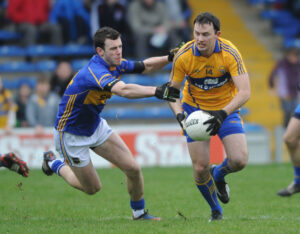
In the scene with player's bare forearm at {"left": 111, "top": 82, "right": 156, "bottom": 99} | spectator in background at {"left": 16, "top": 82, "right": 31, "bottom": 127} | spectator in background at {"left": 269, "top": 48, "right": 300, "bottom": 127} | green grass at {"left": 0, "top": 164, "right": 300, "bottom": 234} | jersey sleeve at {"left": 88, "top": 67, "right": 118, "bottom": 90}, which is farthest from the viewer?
spectator in background at {"left": 269, "top": 48, "right": 300, "bottom": 127}

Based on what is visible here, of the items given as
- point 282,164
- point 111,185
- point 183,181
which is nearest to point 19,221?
point 111,185

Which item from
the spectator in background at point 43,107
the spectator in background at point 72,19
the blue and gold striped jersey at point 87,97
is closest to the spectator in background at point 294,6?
the spectator in background at point 72,19

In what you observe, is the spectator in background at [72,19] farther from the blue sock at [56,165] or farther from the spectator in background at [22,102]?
the blue sock at [56,165]

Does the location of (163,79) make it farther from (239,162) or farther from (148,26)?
(239,162)

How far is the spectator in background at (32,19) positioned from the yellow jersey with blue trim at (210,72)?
9.18 meters

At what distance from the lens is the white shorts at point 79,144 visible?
295 inches

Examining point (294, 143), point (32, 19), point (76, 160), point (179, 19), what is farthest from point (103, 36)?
point (179, 19)

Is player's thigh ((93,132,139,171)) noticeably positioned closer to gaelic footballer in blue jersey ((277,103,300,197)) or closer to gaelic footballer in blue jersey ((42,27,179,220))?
gaelic footballer in blue jersey ((42,27,179,220))

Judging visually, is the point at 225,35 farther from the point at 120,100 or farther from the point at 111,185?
the point at 111,185

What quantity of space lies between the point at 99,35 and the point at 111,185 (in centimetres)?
431

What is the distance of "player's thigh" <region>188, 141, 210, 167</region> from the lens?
7.21 metres

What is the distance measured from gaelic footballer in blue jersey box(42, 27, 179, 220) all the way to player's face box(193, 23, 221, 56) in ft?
2.58

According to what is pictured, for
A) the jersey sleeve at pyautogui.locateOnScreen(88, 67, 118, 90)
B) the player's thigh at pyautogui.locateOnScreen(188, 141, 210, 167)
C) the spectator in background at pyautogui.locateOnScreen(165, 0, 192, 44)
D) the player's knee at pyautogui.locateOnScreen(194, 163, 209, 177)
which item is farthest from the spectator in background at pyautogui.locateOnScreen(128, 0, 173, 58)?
the jersey sleeve at pyautogui.locateOnScreen(88, 67, 118, 90)

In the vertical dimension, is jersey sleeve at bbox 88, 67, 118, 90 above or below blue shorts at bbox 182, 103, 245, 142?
above
